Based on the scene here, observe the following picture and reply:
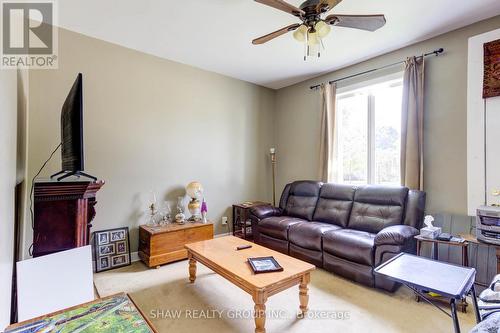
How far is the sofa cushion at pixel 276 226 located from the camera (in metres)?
3.32

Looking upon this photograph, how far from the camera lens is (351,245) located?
2.62 metres

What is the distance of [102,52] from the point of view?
3.04 m

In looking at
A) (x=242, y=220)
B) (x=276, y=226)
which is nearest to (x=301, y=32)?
(x=276, y=226)

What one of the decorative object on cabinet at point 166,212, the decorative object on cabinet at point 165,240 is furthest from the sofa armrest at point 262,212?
the decorative object on cabinet at point 166,212

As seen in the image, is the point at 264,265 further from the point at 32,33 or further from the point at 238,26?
the point at 32,33

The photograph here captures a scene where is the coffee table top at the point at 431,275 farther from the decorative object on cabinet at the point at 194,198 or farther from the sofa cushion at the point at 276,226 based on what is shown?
the decorative object on cabinet at the point at 194,198

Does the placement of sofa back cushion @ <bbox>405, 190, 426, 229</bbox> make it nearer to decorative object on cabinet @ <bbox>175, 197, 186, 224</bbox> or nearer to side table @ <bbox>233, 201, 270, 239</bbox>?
side table @ <bbox>233, 201, 270, 239</bbox>

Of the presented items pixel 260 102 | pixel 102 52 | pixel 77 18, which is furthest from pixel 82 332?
pixel 260 102

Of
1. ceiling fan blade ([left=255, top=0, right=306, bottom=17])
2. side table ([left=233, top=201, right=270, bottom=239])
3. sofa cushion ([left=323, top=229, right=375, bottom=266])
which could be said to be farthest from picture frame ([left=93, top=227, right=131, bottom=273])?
ceiling fan blade ([left=255, top=0, right=306, bottom=17])

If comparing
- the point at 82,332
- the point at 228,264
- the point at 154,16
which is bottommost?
the point at 228,264

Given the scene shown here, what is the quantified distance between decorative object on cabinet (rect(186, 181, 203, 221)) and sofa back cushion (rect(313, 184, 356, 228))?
1.72 m

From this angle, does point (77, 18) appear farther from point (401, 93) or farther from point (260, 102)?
point (401, 93)

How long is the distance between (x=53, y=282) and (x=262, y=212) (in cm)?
268

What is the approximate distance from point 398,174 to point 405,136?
A: 55 centimetres
